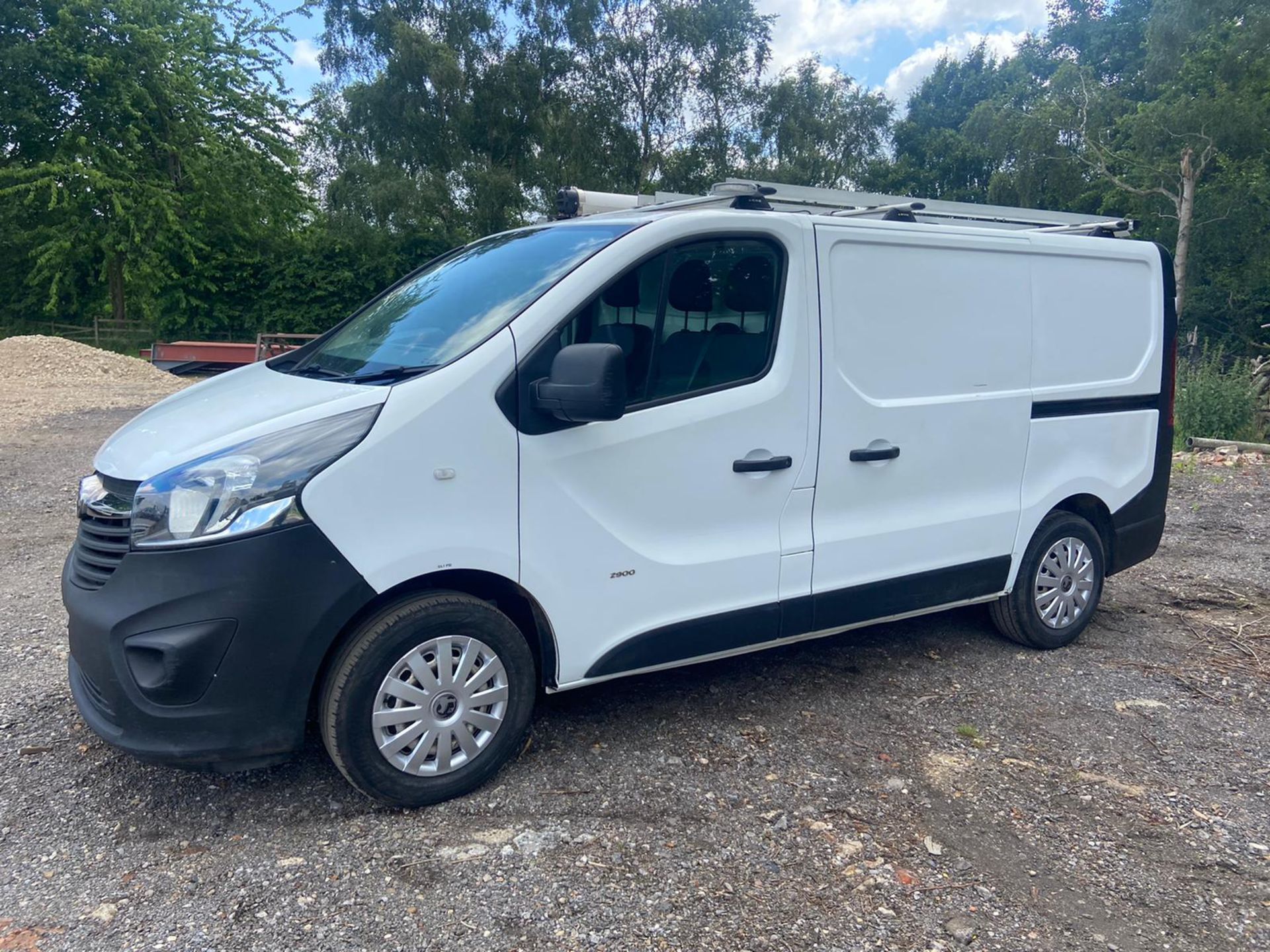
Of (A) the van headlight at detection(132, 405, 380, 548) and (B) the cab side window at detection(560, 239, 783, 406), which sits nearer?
(A) the van headlight at detection(132, 405, 380, 548)

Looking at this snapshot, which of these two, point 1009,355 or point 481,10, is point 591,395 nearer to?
point 1009,355

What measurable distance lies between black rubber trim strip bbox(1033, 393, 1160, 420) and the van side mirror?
2473 mm

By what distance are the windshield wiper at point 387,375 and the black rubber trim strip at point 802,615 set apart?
1230 millimetres

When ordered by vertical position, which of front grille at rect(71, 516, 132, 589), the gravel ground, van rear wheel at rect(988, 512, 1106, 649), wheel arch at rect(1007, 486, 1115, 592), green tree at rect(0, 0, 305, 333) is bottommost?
the gravel ground

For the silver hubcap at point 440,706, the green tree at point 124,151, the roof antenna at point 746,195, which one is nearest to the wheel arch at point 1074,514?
the roof antenna at point 746,195

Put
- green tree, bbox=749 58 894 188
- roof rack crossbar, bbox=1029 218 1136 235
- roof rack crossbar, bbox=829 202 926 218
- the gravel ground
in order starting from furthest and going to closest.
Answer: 1. green tree, bbox=749 58 894 188
2. roof rack crossbar, bbox=1029 218 1136 235
3. roof rack crossbar, bbox=829 202 926 218
4. the gravel ground

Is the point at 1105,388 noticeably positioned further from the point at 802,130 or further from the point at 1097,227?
the point at 802,130

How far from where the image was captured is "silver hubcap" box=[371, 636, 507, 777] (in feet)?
10.2

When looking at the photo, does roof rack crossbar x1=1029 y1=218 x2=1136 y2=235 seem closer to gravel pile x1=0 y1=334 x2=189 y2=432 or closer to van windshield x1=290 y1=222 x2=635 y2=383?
van windshield x1=290 y1=222 x2=635 y2=383

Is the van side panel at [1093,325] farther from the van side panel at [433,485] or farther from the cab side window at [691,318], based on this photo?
the van side panel at [433,485]

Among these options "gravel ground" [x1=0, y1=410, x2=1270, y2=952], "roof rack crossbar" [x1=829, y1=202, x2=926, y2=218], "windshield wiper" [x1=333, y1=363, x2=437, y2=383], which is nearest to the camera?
"gravel ground" [x1=0, y1=410, x2=1270, y2=952]

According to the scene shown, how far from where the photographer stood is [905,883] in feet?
Answer: 9.59

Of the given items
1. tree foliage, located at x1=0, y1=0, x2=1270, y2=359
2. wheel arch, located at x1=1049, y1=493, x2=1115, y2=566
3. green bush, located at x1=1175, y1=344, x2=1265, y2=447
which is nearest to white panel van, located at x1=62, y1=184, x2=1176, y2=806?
wheel arch, located at x1=1049, y1=493, x2=1115, y2=566

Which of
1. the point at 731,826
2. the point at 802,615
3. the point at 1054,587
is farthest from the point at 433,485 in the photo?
the point at 1054,587
